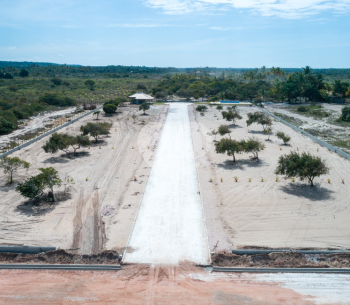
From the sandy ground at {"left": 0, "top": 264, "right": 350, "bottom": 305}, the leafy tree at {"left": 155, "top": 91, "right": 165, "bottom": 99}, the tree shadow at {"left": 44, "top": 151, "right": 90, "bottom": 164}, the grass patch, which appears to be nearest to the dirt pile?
the sandy ground at {"left": 0, "top": 264, "right": 350, "bottom": 305}

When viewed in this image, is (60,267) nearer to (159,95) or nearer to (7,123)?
(7,123)

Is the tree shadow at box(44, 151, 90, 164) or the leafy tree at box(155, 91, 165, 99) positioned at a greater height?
the leafy tree at box(155, 91, 165, 99)

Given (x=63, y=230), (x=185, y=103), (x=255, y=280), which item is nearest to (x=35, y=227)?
(x=63, y=230)

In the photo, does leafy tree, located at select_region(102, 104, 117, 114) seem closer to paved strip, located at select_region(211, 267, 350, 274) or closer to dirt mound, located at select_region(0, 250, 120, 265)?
dirt mound, located at select_region(0, 250, 120, 265)

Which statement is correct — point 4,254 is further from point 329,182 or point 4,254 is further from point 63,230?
point 329,182

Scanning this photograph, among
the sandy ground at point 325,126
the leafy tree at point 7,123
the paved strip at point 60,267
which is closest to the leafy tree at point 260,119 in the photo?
the sandy ground at point 325,126

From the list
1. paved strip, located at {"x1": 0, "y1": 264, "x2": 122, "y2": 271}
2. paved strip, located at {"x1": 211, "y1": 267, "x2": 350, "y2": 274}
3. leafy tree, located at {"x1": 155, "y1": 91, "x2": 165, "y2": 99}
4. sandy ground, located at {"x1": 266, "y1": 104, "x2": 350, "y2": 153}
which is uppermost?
leafy tree, located at {"x1": 155, "y1": 91, "x2": 165, "y2": 99}

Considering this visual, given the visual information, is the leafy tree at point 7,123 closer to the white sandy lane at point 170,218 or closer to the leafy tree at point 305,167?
the white sandy lane at point 170,218

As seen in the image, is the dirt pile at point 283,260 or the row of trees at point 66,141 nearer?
the dirt pile at point 283,260
